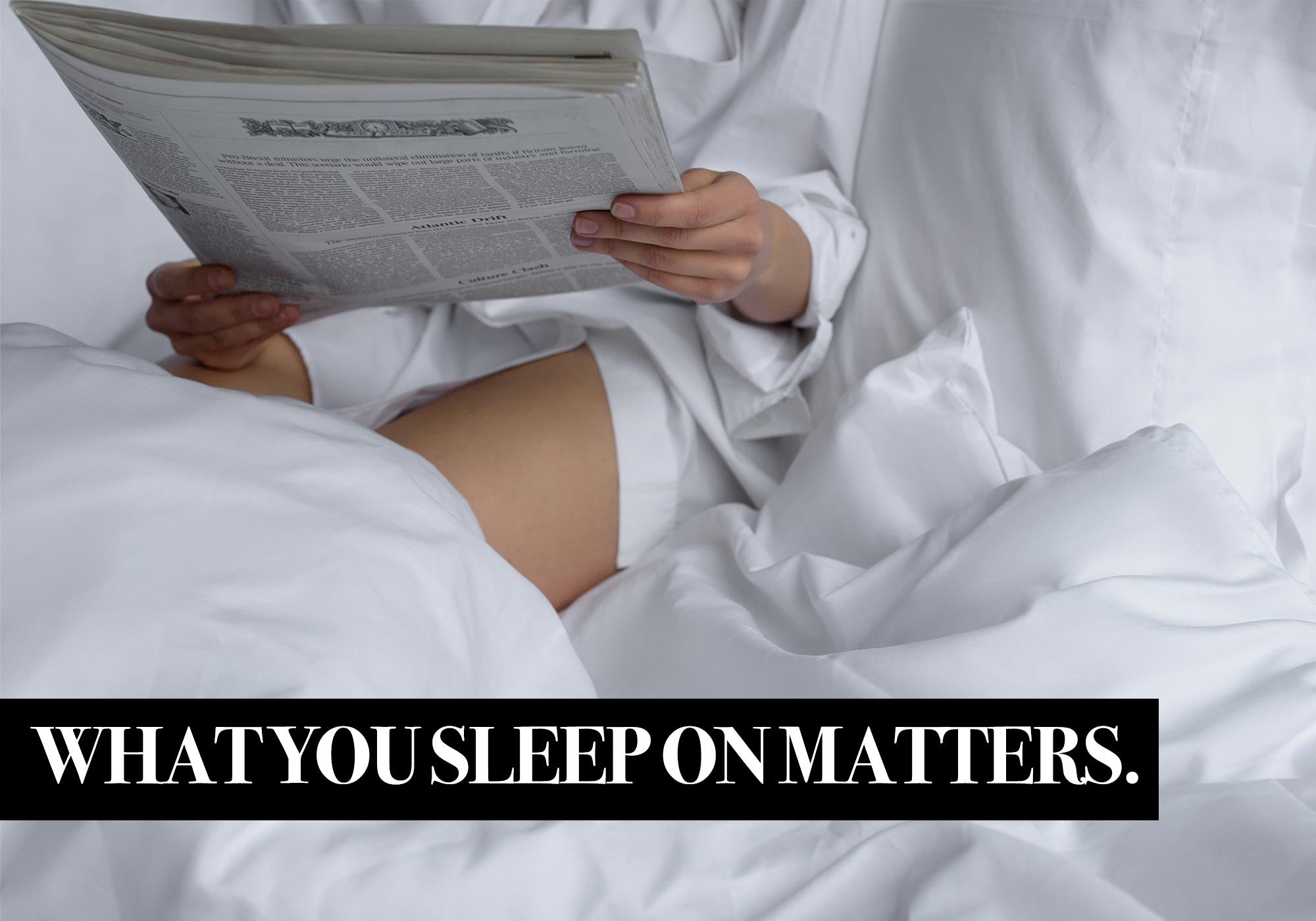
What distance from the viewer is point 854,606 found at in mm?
599

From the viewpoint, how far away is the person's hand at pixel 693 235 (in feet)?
1.86

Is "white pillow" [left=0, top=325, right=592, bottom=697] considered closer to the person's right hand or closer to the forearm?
the person's right hand

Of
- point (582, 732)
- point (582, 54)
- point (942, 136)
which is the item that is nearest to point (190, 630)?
point (582, 732)

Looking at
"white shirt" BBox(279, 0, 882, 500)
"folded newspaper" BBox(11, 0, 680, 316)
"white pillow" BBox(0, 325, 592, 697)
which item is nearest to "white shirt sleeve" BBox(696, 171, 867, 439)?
"white shirt" BBox(279, 0, 882, 500)

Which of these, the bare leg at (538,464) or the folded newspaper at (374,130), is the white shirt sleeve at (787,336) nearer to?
the bare leg at (538,464)

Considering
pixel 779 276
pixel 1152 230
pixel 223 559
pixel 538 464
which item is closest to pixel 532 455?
pixel 538 464

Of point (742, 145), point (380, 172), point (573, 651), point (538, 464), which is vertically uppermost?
point (742, 145)

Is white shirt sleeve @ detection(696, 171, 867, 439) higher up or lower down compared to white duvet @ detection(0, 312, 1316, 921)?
higher up

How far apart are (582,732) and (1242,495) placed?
18.6 inches

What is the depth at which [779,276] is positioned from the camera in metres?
0.79

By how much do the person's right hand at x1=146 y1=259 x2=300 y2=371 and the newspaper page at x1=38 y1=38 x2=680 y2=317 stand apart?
4 cm

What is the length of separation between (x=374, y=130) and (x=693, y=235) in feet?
0.65

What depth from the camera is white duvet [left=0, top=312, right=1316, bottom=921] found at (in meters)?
0.39

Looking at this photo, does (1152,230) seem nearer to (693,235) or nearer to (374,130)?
(693,235)
